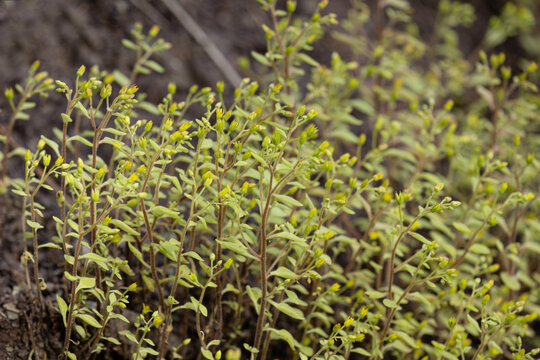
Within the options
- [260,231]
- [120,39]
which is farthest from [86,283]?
[120,39]

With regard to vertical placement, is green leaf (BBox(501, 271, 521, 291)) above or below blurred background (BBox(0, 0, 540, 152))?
below

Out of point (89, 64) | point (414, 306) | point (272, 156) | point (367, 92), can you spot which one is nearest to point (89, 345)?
point (272, 156)

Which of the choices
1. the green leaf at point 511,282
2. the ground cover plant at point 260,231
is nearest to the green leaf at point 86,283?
the ground cover plant at point 260,231

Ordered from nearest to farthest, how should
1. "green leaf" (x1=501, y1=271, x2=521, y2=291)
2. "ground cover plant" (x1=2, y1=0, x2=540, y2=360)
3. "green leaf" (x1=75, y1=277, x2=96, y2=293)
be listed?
"green leaf" (x1=75, y1=277, x2=96, y2=293) → "ground cover plant" (x1=2, y1=0, x2=540, y2=360) → "green leaf" (x1=501, y1=271, x2=521, y2=291)

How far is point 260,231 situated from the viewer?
53.1 inches

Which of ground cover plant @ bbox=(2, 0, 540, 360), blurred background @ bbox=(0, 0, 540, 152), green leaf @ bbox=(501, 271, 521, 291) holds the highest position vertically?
blurred background @ bbox=(0, 0, 540, 152)

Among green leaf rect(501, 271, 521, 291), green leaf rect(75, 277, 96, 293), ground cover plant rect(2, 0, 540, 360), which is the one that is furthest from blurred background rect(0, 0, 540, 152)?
green leaf rect(501, 271, 521, 291)

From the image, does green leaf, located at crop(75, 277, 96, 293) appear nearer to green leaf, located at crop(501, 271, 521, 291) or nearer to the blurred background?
the blurred background

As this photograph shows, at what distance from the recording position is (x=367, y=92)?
103 inches

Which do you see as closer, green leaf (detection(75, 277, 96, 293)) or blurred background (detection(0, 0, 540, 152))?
green leaf (detection(75, 277, 96, 293))

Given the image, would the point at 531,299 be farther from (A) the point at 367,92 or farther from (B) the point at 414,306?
(A) the point at 367,92

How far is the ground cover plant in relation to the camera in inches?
46.2

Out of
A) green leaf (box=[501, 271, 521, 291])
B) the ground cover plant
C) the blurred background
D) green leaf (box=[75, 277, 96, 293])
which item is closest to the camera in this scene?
green leaf (box=[75, 277, 96, 293])

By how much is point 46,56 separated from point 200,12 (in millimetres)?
1021
